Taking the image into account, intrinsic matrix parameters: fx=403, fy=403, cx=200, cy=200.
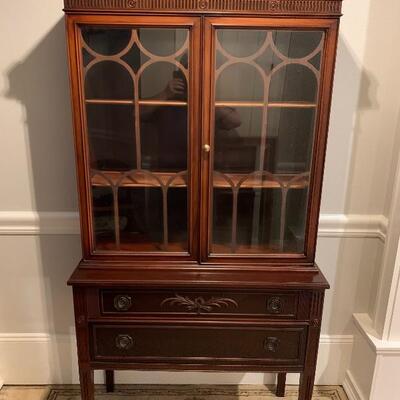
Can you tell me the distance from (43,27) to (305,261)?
1.33 metres

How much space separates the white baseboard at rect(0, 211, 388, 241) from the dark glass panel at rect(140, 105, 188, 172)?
0.55m

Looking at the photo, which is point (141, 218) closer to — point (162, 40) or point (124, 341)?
point (124, 341)

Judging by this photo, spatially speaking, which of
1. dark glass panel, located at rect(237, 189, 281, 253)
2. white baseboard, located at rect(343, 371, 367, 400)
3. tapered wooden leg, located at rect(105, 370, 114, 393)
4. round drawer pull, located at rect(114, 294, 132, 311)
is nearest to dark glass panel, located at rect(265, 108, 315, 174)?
dark glass panel, located at rect(237, 189, 281, 253)

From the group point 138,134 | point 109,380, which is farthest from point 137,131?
point 109,380

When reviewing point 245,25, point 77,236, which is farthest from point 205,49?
point 77,236

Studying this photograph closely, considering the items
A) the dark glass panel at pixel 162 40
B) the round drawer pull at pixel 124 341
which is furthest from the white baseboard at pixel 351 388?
the dark glass panel at pixel 162 40

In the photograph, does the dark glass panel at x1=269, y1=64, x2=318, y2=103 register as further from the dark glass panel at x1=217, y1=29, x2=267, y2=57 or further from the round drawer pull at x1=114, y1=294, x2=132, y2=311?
the round drawer pull at x1=114, y1=294, x2=132, y2=311

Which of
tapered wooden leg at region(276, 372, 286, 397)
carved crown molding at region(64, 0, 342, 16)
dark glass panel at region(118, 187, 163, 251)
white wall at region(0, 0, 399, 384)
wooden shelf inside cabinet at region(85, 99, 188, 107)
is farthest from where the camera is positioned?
tapered wooden leg at region(276, 372, 286, 397)

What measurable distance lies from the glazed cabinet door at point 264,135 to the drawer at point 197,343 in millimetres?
264

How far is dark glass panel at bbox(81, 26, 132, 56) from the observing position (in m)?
1.28

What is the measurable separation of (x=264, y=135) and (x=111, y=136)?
527 mm

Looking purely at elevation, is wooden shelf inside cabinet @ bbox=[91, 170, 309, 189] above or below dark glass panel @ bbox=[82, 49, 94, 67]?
below

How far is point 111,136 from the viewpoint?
1.38m

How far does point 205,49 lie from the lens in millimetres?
1260
